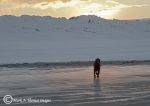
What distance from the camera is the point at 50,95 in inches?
806

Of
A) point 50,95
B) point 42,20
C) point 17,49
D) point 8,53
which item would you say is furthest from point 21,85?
point 42,20

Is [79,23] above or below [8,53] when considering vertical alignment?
above

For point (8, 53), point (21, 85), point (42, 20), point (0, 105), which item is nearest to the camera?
point (0, 105)

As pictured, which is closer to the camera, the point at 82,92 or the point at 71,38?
the point at 82,92

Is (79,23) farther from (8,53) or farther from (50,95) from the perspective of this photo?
(50,95)

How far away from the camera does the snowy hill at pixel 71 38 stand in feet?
194

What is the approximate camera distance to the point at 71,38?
81812 mm

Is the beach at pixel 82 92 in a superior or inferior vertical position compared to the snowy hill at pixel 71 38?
inferior

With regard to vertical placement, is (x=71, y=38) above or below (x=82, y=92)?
above

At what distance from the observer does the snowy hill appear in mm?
59031

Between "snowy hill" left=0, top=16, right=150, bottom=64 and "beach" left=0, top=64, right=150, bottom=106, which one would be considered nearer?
"beach" left=0, top=64, right=150, bottom=106

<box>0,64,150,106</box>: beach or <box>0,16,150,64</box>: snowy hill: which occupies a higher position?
<box>0,16,150,64</box>: snowy hill

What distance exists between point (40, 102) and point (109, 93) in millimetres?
4203

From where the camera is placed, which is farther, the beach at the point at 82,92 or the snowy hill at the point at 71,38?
the snowy hill at the point at 71,38
